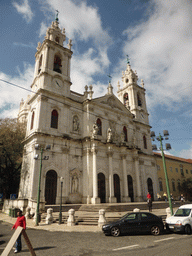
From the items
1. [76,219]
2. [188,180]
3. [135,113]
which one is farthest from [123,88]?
[76,219]

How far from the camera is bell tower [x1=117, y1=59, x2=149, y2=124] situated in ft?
116

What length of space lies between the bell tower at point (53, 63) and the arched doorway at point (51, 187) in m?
11.2

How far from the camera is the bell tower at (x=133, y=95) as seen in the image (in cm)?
3538

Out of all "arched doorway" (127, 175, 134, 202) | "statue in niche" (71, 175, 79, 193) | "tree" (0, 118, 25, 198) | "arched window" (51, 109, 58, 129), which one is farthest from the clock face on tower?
"arched doorway" (127, 175, 134, 202)

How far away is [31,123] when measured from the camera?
80.3ft

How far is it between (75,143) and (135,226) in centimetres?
1541

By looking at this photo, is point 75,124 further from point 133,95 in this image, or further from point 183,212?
point 183,212

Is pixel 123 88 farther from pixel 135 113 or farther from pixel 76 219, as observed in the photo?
pixel 76 219

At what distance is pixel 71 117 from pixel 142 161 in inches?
572

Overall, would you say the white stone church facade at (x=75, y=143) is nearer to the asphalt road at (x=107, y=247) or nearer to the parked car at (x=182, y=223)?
the asphalt road at (x=107, y=247)

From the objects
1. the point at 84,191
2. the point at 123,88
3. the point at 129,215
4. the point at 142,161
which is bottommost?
the point at 129,215

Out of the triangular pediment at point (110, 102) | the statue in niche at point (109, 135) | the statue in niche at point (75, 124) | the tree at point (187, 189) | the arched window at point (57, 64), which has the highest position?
the arched window at point (57, 64)

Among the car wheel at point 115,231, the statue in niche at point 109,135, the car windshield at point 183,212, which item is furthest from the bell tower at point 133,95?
the car wheel at point 115,231

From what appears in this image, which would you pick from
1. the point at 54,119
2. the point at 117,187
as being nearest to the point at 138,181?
the point at 117,187
